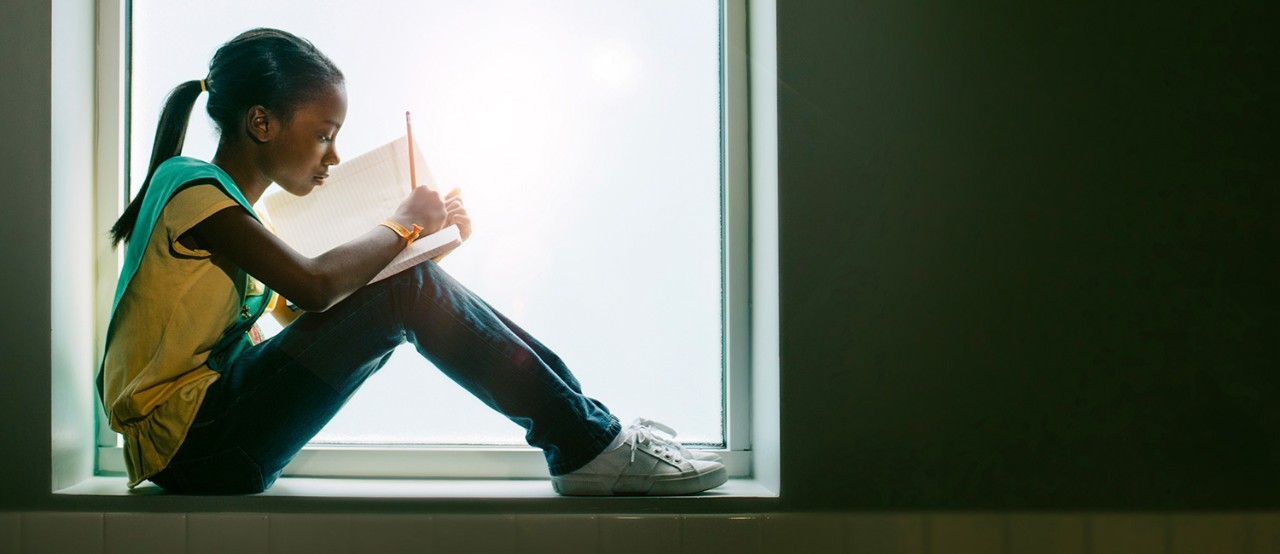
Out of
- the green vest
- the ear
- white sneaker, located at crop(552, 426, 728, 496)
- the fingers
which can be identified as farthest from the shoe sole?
the ear

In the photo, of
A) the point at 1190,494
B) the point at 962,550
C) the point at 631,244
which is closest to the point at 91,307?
the point at 631,244

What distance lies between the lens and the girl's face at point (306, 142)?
3.97 ft

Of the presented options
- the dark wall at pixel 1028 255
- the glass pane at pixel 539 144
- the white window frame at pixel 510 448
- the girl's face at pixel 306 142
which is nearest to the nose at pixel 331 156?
the girl's face at pixel 306 142

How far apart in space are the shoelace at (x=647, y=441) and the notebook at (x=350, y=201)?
Result: 0.42 m

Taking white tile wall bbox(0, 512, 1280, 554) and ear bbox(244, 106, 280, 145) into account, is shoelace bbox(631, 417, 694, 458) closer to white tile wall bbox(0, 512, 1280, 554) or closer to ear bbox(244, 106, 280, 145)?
white tile wall bbox(0, 512, 1280, 554)

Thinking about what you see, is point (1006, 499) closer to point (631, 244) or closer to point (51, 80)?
point (631, 244)

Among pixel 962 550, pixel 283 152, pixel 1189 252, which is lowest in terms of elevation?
pixel 962 550

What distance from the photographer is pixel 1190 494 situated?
1.21m

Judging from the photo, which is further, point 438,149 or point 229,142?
point 438,149

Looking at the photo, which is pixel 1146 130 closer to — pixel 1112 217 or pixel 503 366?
pixel 1112 217

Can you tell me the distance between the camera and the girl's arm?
1108mm

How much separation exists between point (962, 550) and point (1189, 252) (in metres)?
0.48

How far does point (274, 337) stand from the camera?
46.6 inches

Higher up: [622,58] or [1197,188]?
[622,58]
